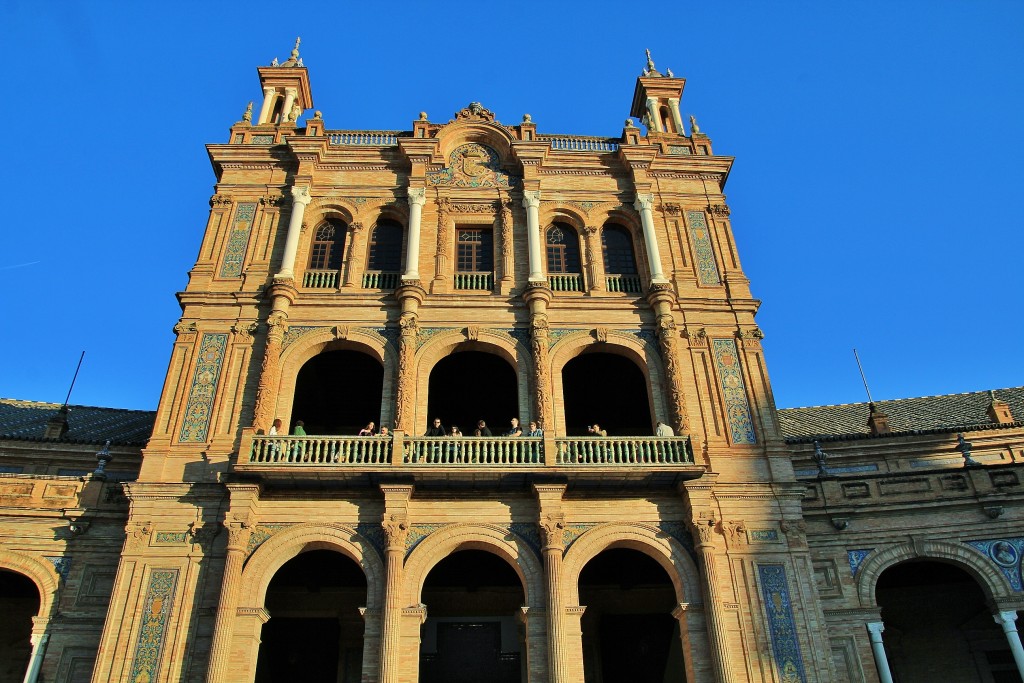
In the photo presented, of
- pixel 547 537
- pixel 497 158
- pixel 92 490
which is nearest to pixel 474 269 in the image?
pixel 497 158

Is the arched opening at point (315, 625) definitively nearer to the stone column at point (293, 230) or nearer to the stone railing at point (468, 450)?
the stone railing at point (468, 450)

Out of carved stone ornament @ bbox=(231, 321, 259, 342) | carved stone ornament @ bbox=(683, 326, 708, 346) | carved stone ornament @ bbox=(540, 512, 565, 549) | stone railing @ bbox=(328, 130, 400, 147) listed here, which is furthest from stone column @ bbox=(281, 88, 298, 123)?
carved stone ornament @ bbox=(540, 512, 565, 549)

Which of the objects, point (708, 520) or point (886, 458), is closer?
point (708, 520)

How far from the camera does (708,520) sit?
1617 cm

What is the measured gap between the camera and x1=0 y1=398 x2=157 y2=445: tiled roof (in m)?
25.4

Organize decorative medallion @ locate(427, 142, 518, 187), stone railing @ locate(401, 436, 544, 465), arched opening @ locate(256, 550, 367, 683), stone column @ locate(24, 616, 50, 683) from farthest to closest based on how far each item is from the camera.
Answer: decorative medallion @ locate(427, 142, 518, 187)
arched opening @ locate(256, 550, 367, 683)
stone railing @ locate(401, 436, 544, 465)
stone column @ locate(24, 616, 50, 683)

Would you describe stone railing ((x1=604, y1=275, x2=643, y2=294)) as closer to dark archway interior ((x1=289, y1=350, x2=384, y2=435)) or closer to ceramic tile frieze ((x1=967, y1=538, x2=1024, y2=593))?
dark archway interior ((x1=289, y1=350, x2=384, y2=435))

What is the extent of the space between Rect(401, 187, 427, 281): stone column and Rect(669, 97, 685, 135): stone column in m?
8.78

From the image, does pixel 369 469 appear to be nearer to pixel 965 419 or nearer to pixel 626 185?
pixel 626 185

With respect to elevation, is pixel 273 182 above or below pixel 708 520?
above

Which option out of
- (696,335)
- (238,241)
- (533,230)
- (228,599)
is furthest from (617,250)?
(228,599)

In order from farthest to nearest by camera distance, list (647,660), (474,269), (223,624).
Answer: (474,269), (647,660), (223,624)

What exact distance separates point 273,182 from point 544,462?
11961 millimetres

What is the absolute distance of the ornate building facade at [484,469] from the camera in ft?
51.4
